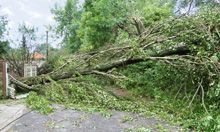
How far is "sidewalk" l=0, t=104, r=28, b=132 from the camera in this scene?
5.53 meters

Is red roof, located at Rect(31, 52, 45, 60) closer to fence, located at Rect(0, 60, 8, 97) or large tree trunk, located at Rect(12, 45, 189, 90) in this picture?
large tree trunk, located at Rect(12, 45, 189, 90)

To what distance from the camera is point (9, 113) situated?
6309 mm

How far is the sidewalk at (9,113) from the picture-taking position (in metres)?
5.53

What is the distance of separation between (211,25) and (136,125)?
9.91ft

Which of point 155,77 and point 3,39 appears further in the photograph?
point 3,39

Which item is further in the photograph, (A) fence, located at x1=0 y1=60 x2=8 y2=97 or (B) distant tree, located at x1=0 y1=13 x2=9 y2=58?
(B) distant tree, located at x1=0 y1=13 x2=9 y2=58

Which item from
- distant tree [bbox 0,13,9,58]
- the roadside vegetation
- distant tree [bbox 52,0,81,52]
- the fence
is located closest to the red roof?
distant tree [bbox 0,13,9,58]

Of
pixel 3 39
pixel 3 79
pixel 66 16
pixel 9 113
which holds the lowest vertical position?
pixel 9 113

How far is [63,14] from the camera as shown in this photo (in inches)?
894

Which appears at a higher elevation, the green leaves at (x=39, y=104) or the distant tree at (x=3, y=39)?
the distant tree at (x=3, y=39)

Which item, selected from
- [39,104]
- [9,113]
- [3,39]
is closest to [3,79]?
[39,104]

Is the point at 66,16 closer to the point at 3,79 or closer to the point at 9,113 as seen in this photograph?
the point at 3,79

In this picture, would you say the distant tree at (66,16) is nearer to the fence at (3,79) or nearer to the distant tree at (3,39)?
the distant tree at (3,39)

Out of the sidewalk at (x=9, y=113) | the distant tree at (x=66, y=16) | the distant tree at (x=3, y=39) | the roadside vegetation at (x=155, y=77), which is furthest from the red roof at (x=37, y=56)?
the sidewalk at (x=9, y=113)
